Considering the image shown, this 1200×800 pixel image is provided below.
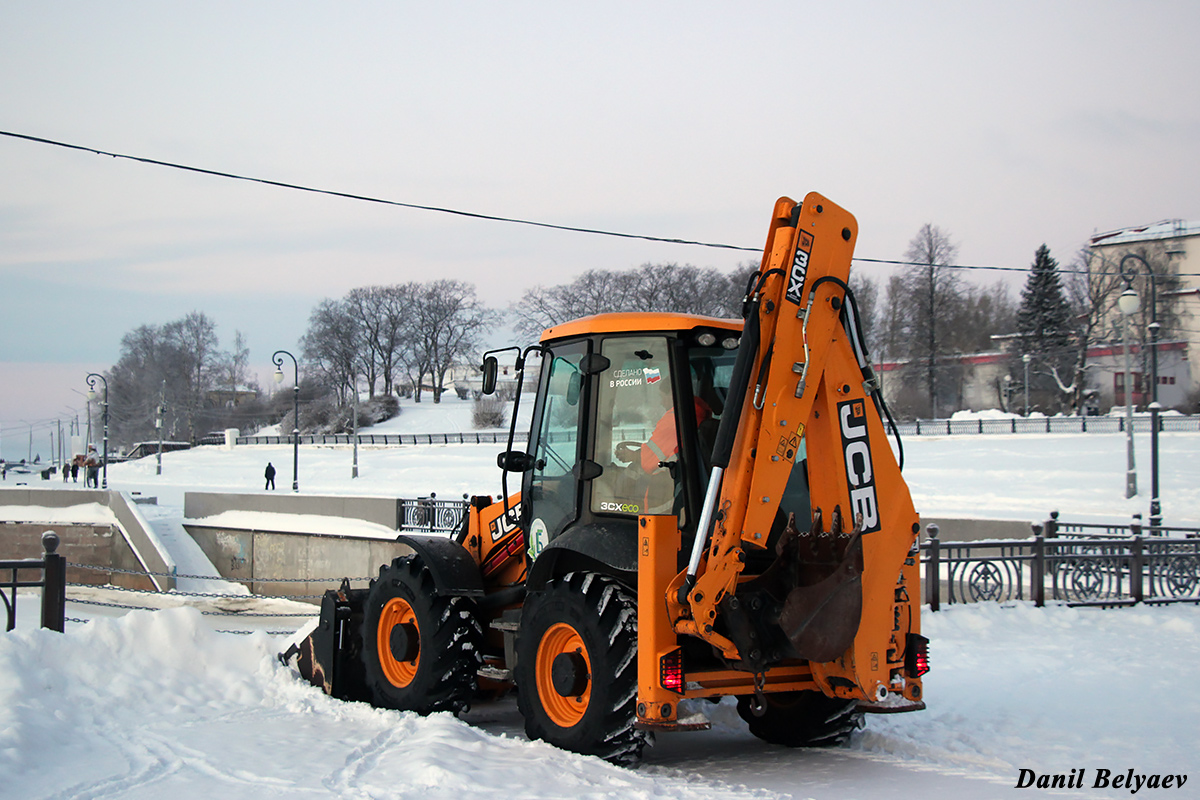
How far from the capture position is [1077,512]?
82.2 ft

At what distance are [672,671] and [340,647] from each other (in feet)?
11.6

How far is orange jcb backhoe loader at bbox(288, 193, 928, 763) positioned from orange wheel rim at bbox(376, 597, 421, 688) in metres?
1.17

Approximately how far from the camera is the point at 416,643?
23.7 feet

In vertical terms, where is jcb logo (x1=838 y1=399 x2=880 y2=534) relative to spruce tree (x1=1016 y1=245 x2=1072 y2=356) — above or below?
below

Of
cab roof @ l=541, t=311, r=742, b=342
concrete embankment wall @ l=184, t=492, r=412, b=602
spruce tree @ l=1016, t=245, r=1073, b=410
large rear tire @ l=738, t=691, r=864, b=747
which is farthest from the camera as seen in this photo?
Result: spruce tree @ l=1016, t=245, r=1073, b=410

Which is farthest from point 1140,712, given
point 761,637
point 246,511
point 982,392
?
point 982,392

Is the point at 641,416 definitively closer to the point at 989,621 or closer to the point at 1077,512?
the point at 989,621

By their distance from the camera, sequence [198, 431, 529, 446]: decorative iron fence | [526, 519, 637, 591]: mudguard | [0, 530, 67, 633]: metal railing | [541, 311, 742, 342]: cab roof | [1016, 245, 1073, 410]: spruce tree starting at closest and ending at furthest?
[526, 519, 637, 591]: mudguard, [541, 311, 742, 342]: cab roof, [0, 530, 67, 633]: metal railing, [198, 431, 529, 446]: decorative iron fence, [1016, 245, 1073, 410]: spruce tree

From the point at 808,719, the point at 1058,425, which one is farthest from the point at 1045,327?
the point at 808,719

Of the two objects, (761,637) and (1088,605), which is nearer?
(761,637)

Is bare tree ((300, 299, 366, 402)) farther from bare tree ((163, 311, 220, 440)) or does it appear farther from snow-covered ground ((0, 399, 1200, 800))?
snow-covered ground ((0, 399, 1200, 800))

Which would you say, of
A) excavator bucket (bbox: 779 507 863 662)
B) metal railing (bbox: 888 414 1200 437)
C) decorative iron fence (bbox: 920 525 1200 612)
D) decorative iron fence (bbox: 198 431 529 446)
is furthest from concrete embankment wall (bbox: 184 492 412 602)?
metal railing (bbox: 888 414 1200 437)

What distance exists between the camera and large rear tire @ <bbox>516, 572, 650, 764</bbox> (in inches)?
212

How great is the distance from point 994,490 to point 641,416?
84.1 feet
